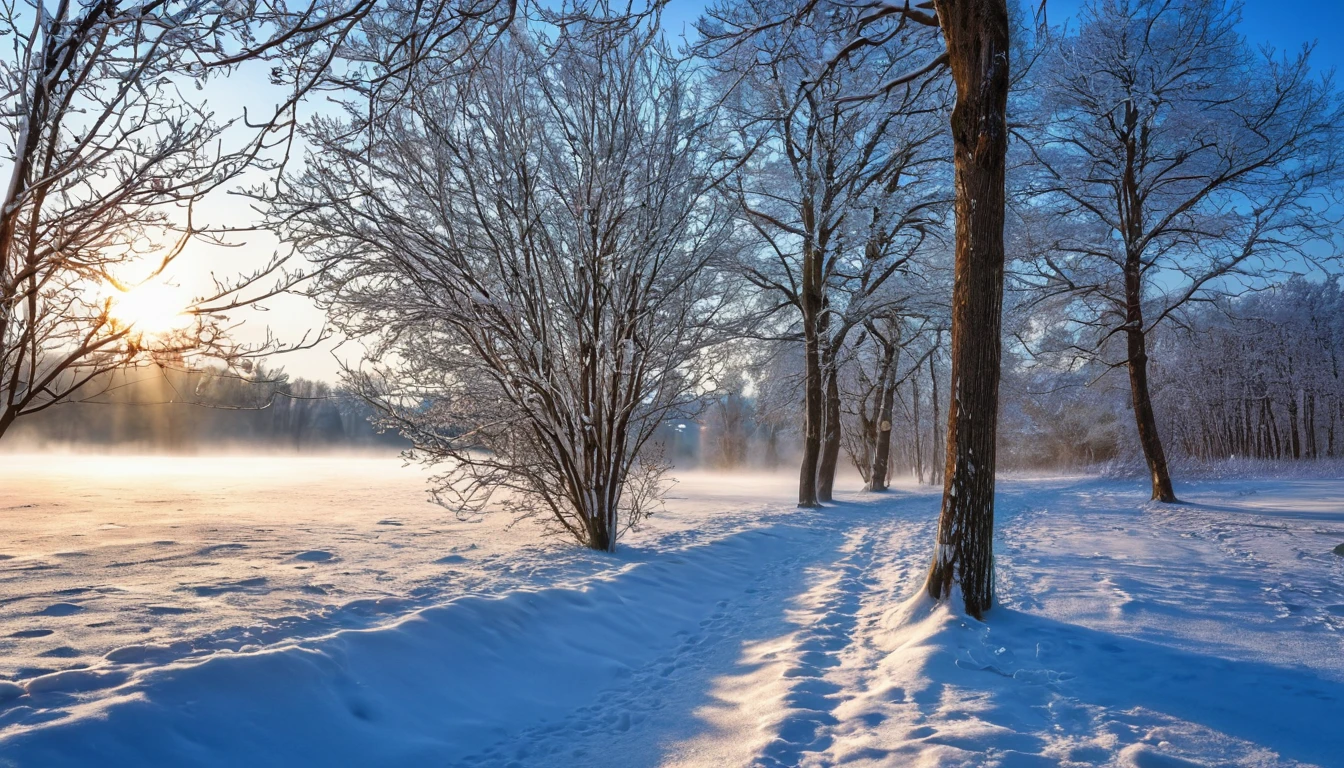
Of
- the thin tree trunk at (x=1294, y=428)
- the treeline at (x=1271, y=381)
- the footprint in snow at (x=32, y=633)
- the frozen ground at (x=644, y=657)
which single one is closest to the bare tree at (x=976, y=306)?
the frozen ground at (x=644, y=657)

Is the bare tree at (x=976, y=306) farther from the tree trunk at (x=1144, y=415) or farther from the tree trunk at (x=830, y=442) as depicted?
the tree trunk at (x=830, y=442)

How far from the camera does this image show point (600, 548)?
7.35 metres

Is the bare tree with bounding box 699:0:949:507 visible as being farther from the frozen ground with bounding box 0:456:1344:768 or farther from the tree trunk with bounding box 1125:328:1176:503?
the frozen ground with bounding box 0:456:1344:768

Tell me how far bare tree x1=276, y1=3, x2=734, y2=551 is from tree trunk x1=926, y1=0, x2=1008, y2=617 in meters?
2.66

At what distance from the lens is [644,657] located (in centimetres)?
421

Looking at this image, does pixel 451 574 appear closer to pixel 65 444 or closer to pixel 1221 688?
pixel 1221 688

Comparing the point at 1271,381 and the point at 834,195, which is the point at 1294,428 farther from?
the point at 834,195

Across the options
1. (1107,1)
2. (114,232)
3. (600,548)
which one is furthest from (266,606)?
(1107,1)

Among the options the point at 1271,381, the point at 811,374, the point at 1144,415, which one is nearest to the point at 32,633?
Answer: the point at 811,374

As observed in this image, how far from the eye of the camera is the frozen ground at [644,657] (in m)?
2.56

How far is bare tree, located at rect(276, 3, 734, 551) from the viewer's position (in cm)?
613

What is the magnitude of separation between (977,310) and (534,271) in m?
4.16

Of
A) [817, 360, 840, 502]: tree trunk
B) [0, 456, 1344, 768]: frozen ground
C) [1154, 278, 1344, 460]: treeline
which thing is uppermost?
[1154, 278, 1344, 460]: treeline

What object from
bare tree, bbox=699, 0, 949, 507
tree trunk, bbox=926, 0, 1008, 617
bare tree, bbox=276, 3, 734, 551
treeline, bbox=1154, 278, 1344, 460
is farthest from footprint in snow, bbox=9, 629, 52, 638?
treeline, bbox=1154, 278, 1344, 460
